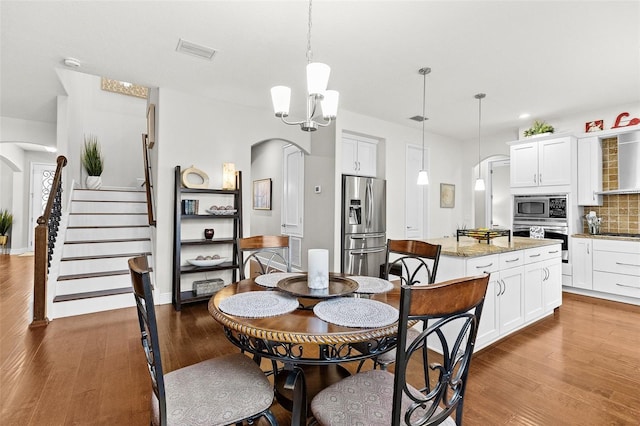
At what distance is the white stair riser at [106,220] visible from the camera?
170 inches

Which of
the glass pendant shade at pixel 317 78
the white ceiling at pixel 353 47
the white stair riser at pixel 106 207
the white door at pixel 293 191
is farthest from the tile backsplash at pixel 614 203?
the white stair riser at pixel 106 207

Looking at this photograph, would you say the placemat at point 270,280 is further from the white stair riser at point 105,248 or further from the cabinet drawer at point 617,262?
the cabinet drawer at point 617,262

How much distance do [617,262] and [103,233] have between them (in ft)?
22.4

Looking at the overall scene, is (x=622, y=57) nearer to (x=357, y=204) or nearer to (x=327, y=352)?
(x=357, y=204)

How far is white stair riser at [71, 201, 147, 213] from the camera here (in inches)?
178

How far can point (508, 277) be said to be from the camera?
2.80 metres

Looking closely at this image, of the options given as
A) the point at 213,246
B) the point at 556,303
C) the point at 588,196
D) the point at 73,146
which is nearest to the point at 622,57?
the point at 588,196

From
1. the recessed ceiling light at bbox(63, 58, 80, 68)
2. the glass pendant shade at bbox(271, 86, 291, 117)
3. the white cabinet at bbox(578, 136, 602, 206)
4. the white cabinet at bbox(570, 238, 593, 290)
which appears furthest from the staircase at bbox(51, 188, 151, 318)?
the white cabinet at bbox(578, 136, 602, 206)

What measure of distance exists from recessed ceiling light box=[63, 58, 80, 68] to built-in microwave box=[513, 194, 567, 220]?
6191 mm

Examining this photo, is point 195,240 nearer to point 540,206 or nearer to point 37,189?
point 540,206

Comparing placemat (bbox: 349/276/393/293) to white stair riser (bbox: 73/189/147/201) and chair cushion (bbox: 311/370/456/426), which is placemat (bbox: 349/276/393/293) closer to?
chair cushion (bbox: 311/370/456/426)

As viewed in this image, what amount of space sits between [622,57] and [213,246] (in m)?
4.92

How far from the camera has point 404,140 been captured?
5.52 meters

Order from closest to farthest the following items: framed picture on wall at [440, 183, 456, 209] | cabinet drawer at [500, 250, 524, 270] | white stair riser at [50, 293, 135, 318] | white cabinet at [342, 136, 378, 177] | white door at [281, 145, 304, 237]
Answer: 1. cabinet drawer at [500, 250, 524, 270]
2. white stair riser at [50, 293, 135, 318]
3. white cabinet at [342, 136, 378, 177]
4. white door at [281, 145, 304, 237]
5. framed picture on wall at [440, 183, 456, 209]
